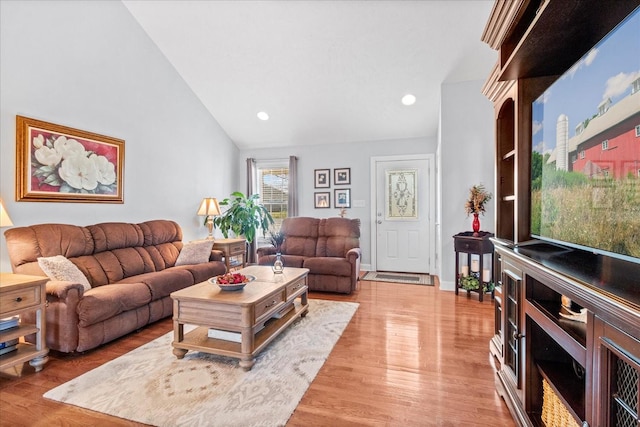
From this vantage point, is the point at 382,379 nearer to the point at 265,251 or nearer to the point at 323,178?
the point at 265,251

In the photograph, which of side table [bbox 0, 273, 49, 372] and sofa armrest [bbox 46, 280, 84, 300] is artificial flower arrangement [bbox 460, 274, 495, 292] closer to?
sofa armrest [bbox 46, 280, 84, 300]

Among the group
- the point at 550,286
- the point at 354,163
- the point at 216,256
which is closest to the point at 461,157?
the point at 354,163

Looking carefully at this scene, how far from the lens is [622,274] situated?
1110mm

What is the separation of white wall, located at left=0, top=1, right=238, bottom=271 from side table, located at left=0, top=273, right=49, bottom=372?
0.86m

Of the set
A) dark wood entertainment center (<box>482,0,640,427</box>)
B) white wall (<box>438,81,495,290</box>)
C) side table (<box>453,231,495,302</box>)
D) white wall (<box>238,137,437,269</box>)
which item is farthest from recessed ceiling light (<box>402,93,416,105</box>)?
dark wood entertainment center (<box>482,0,640,427</box>)

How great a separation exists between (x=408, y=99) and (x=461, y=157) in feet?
3.89

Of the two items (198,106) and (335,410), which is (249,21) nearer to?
(198,106)

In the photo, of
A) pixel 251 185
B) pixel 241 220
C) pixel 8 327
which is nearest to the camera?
pixel 8 327

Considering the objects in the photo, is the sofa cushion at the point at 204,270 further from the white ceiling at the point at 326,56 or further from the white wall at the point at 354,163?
the white ceiling at the point at 326,56

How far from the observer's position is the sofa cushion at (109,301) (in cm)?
248

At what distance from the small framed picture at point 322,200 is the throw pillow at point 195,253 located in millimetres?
2400

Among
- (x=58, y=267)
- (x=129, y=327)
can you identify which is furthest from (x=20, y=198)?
(x=129, y=327)

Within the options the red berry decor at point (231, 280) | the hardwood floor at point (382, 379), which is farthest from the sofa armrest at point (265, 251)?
the red berry decor at point (231, 280)

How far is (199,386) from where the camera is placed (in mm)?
2057
